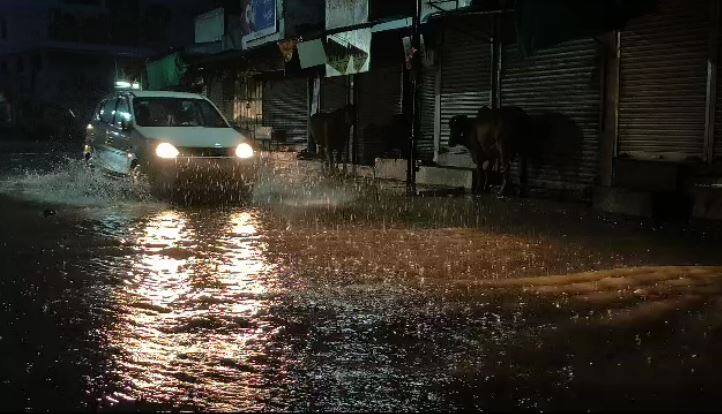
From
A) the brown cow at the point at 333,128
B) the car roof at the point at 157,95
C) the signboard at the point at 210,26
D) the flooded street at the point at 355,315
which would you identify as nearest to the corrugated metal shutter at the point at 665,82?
the flooded street at the point at 355,315

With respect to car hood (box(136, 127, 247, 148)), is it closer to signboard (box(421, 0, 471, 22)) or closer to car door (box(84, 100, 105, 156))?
car door (box(84, 100, 105, 156))

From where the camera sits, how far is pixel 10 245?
8.50 m

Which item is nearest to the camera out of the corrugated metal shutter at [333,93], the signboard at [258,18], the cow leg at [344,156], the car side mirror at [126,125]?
the car side mirror at [126,125]

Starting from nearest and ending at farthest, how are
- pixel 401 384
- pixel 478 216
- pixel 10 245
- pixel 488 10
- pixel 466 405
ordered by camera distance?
1. pixel 466 405
2. pixel 401 384
3. pixel 10 245
4. pixel 478 216
5. pixel 488 10

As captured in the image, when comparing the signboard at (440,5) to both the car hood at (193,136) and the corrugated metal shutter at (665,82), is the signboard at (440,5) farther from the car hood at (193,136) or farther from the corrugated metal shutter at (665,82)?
the car hood at (193,136)

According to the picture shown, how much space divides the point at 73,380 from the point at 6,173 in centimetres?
1643

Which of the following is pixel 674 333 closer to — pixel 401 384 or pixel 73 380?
pixel 401 384

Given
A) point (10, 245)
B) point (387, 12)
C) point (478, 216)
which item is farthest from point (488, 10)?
point (10, 245)

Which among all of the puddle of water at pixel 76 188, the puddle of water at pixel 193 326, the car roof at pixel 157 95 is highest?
the car roof at pixel 157 95

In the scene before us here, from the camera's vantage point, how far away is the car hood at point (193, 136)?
12289mm

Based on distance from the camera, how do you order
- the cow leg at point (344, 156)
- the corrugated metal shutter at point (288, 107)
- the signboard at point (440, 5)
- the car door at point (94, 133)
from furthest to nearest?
→ the corrugated metal shutter at point (288, 107), the cow leg at point (344, 156), the signboard at point (440, 5), the car door at point (94, 133)

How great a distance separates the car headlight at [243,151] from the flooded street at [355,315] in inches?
89.5

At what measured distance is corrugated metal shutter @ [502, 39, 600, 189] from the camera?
13.4m

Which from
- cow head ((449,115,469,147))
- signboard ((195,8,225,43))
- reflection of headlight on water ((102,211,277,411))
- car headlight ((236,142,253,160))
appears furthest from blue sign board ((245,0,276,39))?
reflection of headlight on water ((102,211,277,411))
